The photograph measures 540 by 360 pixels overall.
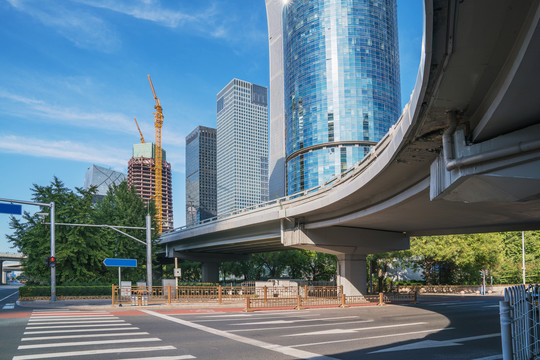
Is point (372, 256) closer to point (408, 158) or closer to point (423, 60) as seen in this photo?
point (408, 158)

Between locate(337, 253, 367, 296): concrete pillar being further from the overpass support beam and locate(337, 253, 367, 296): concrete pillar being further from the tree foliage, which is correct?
the tree foliage

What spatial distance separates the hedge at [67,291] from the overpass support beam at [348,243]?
17330 millimetres

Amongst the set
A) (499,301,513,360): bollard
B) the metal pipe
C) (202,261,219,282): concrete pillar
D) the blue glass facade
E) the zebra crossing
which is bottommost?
(202,261,219,282): concrete pillar

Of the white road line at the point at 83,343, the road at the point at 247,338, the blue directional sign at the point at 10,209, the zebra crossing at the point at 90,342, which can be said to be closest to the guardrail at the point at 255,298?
the blue directional sign at the point at 10,209

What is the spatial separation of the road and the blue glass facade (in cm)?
12535

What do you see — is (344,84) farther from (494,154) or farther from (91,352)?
(91,352)

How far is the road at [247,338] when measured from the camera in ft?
37.7

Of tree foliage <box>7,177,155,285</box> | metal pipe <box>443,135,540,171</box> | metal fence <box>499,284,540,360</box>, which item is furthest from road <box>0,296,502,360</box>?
tree foliage <box>7,177,155,285</box>

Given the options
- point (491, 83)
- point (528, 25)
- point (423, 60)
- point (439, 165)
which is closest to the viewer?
point (528, 25)

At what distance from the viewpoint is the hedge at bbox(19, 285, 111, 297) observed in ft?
111

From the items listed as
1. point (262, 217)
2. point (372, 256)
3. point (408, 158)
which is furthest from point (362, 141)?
point (408, 158)

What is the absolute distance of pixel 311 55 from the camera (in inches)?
5969

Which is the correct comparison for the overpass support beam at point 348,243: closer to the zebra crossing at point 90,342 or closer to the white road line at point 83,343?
the zebra crossing at point 90,342

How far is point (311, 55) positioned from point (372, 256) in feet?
382
